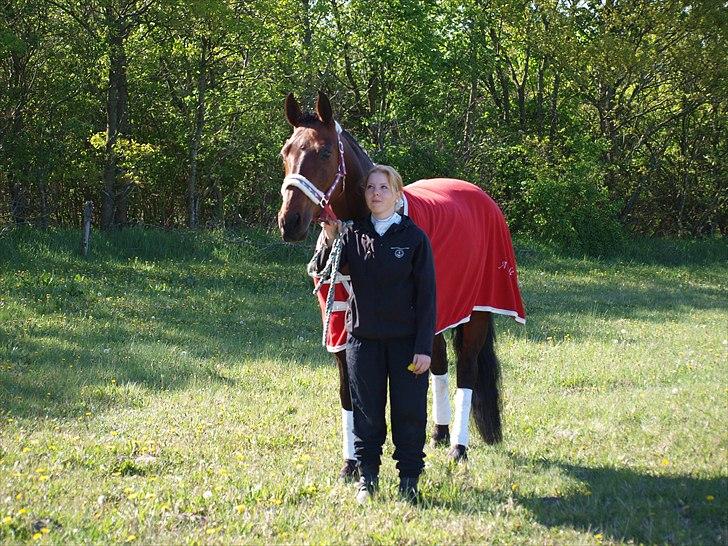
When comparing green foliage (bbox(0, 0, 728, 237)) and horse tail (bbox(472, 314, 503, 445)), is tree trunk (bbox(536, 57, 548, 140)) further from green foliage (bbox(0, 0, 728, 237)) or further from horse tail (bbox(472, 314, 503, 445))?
horse tail (bbox(472, 314, 503, 445))

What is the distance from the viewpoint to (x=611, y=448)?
616 cm

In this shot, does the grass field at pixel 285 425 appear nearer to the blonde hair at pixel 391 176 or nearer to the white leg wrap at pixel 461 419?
the white leg wrap at pixel 461 419

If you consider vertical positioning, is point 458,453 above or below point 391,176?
below

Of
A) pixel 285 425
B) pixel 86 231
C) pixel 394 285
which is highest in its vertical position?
pixel 394 285

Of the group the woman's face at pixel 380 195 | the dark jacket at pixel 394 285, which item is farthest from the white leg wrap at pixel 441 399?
the woman's face at pixel 380 195

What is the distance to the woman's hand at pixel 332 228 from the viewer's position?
4935 mm

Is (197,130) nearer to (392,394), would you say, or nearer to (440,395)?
(440,395)

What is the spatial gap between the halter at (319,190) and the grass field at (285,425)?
1.51 metres

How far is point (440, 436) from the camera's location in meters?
6.38

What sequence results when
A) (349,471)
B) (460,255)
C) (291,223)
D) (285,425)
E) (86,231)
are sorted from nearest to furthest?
(291,223)
(349,471)
(460,255)
(285,425)
(86,231)

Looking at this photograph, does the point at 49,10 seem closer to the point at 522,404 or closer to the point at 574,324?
the point at 574,324

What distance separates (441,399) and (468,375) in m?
0.31

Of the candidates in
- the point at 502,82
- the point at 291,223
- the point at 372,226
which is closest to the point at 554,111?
the point at 502,82

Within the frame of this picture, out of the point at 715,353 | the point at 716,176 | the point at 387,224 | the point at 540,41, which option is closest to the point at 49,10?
the point at 540,41
